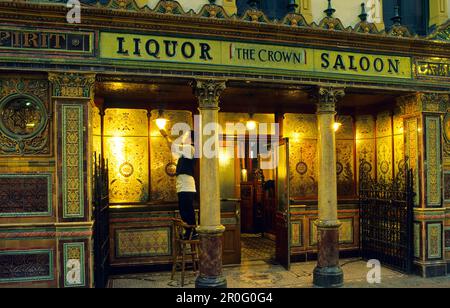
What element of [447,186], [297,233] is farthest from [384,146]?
[297,233]

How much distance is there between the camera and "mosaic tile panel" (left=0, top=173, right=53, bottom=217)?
6.21 meters

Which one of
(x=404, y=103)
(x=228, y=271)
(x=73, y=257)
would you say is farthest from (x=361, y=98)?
(x=73, y=257)

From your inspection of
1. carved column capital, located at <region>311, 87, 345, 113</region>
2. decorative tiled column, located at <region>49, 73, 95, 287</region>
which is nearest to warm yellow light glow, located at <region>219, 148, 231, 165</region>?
carved column capital, located at <region>311, 87, 345, 113</region>

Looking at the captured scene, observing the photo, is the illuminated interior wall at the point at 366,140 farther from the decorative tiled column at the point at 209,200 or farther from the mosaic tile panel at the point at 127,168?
the mosaic tile panel at the point at 127,168

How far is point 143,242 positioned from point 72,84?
3.55 meters

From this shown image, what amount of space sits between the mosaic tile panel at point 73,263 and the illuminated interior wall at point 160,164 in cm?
250

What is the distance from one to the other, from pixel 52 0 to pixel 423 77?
680cm

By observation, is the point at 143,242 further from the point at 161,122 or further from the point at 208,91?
the point at 208,91

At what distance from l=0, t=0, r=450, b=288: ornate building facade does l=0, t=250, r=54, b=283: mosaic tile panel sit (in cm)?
2

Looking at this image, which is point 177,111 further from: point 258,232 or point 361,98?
point 258,232

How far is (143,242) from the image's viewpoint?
8.37m
